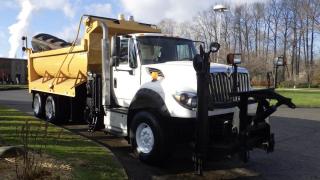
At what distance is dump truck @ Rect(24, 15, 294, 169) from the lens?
26.7ft

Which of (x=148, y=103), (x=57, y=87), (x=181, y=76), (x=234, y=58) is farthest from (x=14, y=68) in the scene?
(x=234, y=58)

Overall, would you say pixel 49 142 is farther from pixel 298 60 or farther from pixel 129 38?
pixel 298 60

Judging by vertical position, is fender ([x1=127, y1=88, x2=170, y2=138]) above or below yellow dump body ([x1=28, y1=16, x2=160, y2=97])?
below

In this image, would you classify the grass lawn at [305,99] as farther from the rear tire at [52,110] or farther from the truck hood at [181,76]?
the truck hood at [181,76]

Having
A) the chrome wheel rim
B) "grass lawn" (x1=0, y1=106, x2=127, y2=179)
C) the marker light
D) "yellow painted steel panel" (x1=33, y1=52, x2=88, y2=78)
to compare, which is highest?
"yellow painted steel panel" (x1=33, y1=52, x2=88, y2=78)

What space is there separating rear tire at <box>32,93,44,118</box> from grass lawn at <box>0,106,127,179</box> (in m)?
3.68

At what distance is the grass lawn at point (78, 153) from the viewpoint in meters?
7.49

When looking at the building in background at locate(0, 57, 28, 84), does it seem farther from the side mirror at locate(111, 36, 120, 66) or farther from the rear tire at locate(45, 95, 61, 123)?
the side mirror at locate(111, 36, 120, 66)

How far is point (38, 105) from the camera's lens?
16.2 metres

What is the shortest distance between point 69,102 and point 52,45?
9.08 feet

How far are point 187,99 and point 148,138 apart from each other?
4.07 ft

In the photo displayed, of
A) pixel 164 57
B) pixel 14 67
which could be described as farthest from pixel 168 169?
pixel 14 67

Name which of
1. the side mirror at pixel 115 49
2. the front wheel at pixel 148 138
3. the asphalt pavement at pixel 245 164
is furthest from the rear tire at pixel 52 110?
the front wheel at pixel 148 138

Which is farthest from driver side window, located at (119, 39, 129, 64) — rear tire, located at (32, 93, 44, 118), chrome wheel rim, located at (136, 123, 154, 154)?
rear tire, located at (32, 93, 44, 118)
